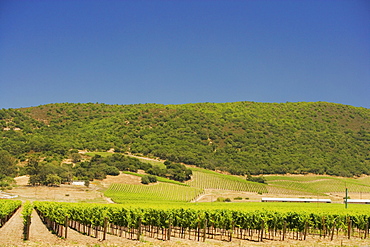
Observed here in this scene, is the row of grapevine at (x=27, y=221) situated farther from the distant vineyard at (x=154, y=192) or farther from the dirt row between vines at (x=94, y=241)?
the distant vineyard at (x=154, y=192)

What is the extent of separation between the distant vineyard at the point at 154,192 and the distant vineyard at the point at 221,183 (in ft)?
35.9

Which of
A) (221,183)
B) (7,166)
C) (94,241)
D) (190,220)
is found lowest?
(94,241)

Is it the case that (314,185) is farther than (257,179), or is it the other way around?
(257,179)

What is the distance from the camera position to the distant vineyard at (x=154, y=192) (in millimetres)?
102875

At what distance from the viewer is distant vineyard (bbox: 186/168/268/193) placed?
442 feet

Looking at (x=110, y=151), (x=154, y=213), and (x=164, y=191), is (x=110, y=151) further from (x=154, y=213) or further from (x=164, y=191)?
(x=154, y=213)

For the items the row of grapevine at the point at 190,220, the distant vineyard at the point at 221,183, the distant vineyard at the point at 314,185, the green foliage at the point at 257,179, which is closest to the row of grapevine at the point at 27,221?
the row of grapevine at the point at 190,220

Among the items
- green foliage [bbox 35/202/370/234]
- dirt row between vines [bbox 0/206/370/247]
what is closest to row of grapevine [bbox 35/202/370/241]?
green foliage [bbox 35/202/370/234]

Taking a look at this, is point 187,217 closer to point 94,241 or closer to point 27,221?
point 94,241

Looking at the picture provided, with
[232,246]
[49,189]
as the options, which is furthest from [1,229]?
[49,189]

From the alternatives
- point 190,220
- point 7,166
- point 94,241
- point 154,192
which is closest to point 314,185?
point 154,192

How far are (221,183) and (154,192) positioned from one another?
112 ft

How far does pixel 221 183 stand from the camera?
14025 centimetres

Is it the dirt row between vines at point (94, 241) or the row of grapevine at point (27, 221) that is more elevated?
the row of grapevine at point (27, 221)
